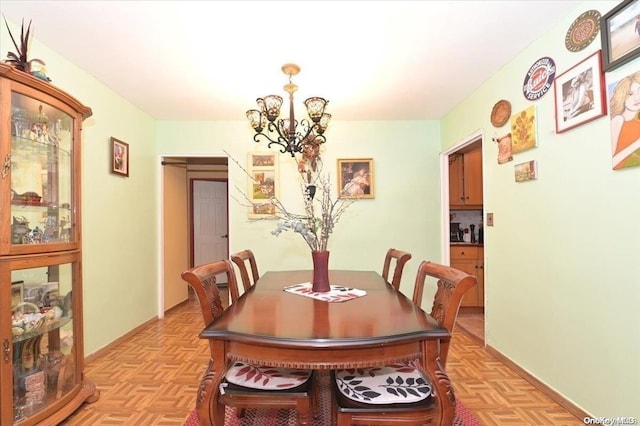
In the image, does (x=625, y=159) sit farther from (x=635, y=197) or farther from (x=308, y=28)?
(x=308, y=28)

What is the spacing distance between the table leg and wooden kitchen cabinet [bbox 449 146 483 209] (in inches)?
125

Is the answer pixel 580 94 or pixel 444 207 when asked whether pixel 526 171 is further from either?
pixel 444 207

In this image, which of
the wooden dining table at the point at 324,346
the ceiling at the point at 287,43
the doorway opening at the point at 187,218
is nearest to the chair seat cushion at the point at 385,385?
the wooden dining table at the point at 324,346

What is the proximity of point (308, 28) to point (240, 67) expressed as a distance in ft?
2.41

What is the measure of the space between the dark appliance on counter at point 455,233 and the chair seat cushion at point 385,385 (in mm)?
3090

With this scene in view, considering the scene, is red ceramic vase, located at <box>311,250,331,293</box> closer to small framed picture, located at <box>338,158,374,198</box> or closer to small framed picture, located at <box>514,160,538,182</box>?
small framed picture, located at <box>514,160,538,182</box>

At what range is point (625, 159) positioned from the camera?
1.55 metres

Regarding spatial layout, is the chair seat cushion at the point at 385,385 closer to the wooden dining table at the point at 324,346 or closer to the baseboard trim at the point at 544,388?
the wooden dining table at the point at 324,346

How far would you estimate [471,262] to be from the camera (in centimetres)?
386

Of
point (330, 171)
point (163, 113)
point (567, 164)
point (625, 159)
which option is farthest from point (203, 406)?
point (163, 113)

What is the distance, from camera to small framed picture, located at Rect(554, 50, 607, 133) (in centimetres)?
169

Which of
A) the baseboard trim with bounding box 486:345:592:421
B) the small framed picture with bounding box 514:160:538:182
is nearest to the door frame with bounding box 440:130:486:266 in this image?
the baseboard trim with bounding box 486:345:592:421

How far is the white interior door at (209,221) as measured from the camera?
5.46m

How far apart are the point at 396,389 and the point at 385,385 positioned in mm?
49
